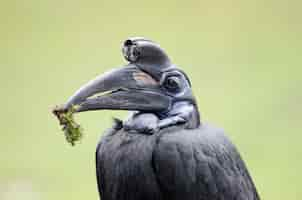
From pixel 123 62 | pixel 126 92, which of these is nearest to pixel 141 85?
pixel 126 92

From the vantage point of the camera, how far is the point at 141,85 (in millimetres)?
1882

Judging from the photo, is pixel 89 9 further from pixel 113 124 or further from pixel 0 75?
pixel 113 124

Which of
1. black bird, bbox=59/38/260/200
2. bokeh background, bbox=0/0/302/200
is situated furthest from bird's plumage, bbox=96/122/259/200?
bokeh background, bbox=0/0/302/200

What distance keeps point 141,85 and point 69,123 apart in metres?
0.19

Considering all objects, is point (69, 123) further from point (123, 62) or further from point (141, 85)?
point (123, 62)

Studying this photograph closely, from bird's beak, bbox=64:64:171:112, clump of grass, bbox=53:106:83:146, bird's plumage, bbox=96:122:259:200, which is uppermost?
bird's beak, bbox=64:64:171:112

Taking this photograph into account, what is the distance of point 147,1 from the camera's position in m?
3.36

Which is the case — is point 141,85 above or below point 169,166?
above

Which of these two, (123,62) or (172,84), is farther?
(123,62)

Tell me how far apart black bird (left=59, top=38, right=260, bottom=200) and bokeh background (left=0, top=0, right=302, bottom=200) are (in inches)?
46.5

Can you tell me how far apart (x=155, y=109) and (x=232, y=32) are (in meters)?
1.49

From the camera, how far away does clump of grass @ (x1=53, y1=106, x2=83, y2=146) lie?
6.01 feet

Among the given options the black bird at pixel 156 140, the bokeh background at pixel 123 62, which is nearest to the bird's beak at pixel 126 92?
the black bird at pixel 156 140

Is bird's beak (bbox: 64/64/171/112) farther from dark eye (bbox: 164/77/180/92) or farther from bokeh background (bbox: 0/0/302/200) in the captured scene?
bokeh background (bbox: 0/0/302/200)
